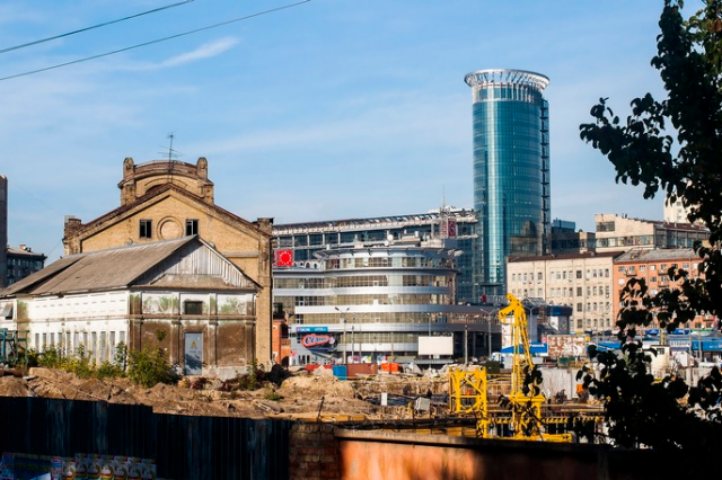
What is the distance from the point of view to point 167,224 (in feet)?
263

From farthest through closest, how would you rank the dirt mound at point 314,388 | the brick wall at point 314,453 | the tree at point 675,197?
the dirt mound at point 314,388, the brick wall at point 314,453, the tree at point 675,197

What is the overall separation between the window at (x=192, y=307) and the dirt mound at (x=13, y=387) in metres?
12.2

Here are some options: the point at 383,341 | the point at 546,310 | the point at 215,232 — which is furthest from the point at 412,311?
the point at 215,232

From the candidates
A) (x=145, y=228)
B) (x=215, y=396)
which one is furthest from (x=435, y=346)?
(x=215, y=396)

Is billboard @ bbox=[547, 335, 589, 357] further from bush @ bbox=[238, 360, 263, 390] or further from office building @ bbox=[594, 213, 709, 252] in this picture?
office building @ bbox=[594, 213, 709, 252]

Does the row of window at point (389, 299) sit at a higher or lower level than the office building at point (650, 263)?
lower

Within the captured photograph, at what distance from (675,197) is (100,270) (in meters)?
52.3

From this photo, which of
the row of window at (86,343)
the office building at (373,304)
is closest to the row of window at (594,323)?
the office building at (373,304)

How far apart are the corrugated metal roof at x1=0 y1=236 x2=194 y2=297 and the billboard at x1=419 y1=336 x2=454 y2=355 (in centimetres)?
6400

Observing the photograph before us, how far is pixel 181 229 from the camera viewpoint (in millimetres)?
80688

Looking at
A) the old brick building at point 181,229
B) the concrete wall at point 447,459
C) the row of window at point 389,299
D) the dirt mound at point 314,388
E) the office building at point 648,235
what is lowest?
the dirt mound at point 314,388

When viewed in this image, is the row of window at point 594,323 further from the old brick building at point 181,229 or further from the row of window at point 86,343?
the row of window at point 86,343

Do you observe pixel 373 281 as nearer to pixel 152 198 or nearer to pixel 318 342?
pixel 318 342

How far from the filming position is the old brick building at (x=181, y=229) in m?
78.2
